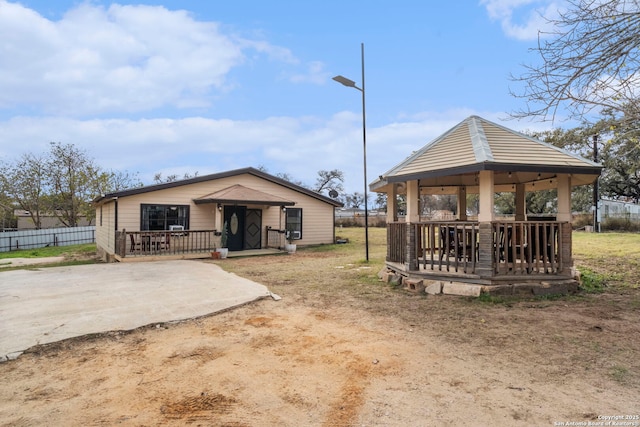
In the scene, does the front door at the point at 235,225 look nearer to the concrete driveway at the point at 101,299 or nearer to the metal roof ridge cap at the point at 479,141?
the concrete driveway at the point at 101,299

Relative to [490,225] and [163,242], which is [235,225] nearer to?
[163,242]

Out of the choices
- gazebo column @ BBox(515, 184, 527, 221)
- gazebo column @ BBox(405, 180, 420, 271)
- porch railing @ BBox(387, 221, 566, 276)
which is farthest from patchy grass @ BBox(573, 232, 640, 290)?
gazebo column @ BBox(405, 180, 420, 271)

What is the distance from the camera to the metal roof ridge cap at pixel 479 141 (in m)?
5.94

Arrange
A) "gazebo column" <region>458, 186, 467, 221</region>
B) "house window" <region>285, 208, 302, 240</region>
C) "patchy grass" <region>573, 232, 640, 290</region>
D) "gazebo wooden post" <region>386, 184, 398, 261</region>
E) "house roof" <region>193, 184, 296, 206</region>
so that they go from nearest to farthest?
"patchy grass" <region>573, 232, 640, 290</region>
"gazebo wooden post" <region>386, 184, 398, 261</region>
"gazebo column" <region>458, 186, 467, 221</region>
"house roof" <region>193, 184, 296, 206</region>
"house window" <region>285, 208, 302, 240</region>

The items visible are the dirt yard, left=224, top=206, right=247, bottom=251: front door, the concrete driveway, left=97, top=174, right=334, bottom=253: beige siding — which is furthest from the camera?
left=224, top=206, right=247, bottom=251: front door

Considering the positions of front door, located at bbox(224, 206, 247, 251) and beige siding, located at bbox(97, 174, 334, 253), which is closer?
beige siding, located at bbox(97, 174, 334, 253)

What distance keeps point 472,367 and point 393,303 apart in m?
2.60

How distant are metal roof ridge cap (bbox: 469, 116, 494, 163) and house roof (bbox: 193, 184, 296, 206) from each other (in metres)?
8.67

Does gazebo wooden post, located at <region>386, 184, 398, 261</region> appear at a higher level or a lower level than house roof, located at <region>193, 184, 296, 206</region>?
lower

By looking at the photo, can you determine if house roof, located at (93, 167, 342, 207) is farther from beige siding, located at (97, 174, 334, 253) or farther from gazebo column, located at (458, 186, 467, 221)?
gazebo column, located at (458, 186, 467, 221)

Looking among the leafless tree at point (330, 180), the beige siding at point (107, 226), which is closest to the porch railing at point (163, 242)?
the beige siding at point (107, 226)

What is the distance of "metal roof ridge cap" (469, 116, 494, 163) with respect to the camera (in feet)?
19.5

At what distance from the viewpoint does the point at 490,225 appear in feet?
20.0

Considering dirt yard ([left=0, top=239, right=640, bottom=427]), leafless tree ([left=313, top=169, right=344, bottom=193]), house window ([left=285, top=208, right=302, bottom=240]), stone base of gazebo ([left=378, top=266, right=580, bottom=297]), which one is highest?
leafless tree ([left=313, top=169, right=344, bottom=193])
